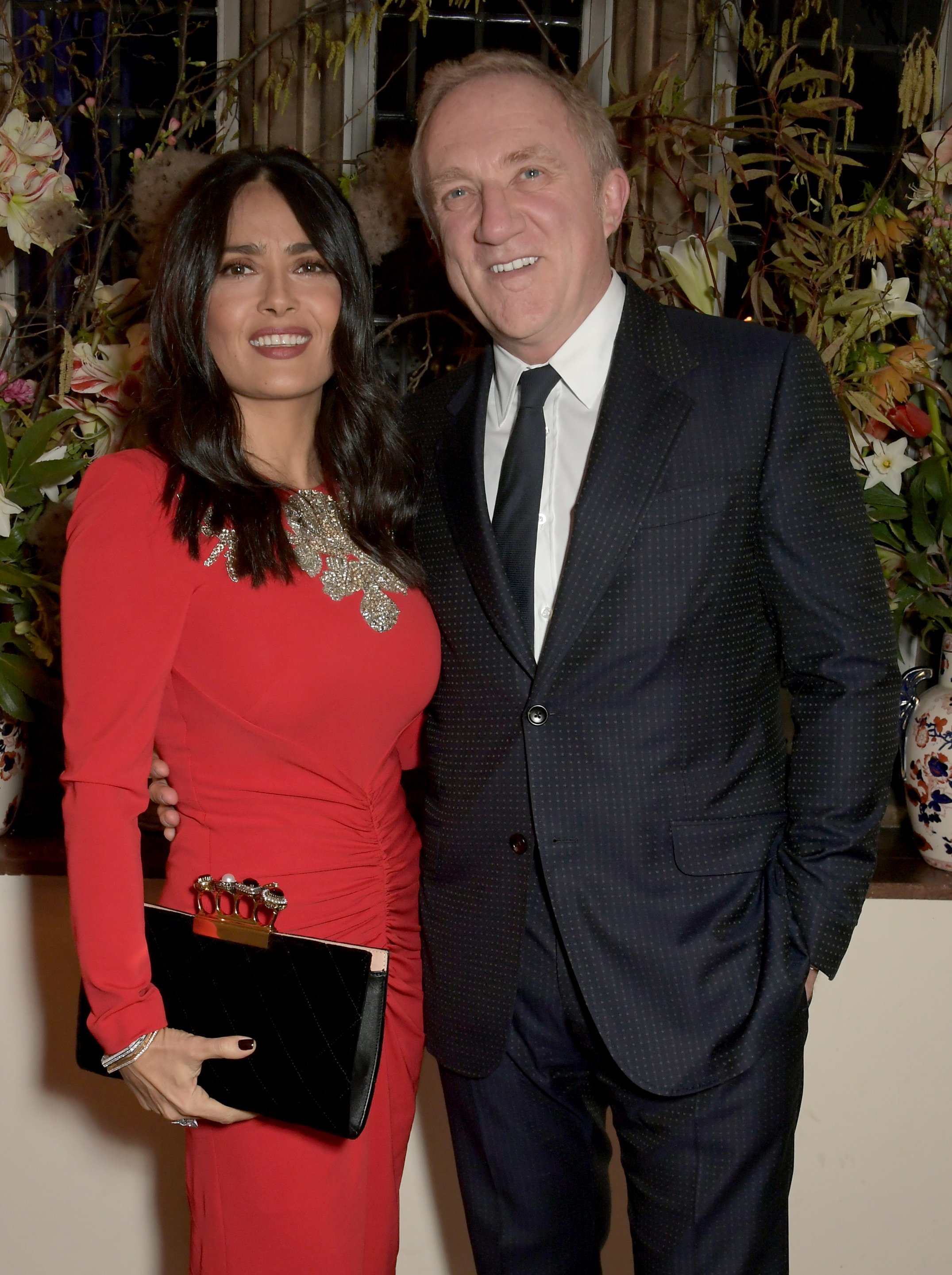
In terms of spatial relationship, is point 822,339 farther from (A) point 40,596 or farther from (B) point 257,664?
(A) point 40,596

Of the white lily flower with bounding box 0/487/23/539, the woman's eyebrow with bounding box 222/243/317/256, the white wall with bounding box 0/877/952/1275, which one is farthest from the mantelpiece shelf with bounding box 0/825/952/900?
the woman's eyebrow with bounding box 222/243/317/256

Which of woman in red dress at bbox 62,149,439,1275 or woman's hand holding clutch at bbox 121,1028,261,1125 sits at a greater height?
woman in red dress at bbox 62,149,439,1275

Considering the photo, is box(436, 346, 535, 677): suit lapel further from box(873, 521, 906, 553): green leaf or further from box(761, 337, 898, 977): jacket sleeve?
box(873, 521, 906, 553): green leaf

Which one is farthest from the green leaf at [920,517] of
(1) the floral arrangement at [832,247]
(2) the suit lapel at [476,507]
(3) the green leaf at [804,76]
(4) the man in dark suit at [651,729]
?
(2) the suit lapel at [476,507]

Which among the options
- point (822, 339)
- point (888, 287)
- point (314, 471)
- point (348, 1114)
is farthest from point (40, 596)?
point (888, 287)

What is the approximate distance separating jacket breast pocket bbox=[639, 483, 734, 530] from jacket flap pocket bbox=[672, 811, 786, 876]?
36 centimetres

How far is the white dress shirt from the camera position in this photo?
5.07ft

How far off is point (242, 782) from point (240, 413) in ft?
1.71

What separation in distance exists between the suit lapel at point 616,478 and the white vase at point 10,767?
1280mm

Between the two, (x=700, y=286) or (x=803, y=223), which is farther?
(x=803, y=223)

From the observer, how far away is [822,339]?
2230mm

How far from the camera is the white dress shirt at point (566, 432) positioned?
5.07 ft

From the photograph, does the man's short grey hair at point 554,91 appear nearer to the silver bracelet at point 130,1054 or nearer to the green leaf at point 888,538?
the green leaf at point 888,538

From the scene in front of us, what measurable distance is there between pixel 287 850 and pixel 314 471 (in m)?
0.56
